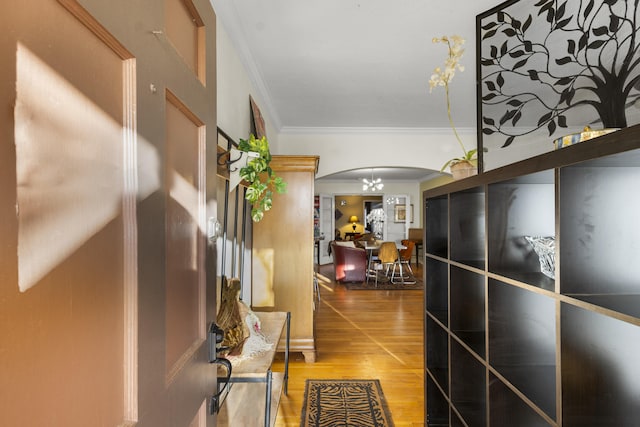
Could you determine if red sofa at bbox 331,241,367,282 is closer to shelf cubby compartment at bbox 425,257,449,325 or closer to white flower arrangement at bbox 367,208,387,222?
white flower arrangement at bbox 367,208,387,222

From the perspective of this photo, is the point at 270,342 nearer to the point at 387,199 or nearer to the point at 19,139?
the point at 19,139

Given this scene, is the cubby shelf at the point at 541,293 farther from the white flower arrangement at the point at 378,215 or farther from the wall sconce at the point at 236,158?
the white flower arrangement at the point at 378,215

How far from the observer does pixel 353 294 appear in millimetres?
6074

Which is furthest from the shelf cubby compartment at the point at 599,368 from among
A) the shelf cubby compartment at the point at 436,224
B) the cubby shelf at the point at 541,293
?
the shelf cubby compartment at the point at 436,224

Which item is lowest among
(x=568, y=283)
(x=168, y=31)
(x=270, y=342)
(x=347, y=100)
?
(x=270, y=342)

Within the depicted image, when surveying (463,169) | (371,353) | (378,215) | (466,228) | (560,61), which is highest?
(560,61)

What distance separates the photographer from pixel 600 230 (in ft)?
3.06

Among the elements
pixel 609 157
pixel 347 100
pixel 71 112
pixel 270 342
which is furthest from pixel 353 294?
pixel 71 112

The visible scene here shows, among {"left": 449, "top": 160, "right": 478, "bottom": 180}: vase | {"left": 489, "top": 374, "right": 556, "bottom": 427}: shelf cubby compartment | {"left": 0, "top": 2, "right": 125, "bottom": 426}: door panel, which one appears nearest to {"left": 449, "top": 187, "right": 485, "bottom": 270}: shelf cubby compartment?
{"left": 449, "top": 160, "right": 478, "bottom": 180}: vase

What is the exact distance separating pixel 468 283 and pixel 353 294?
442 centimetres

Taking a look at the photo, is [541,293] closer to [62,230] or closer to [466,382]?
[466,382]

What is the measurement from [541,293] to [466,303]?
30.1 inches

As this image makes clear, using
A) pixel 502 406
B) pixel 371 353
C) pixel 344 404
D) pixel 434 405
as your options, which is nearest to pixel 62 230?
pixel 502 406

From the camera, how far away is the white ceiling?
213cm
